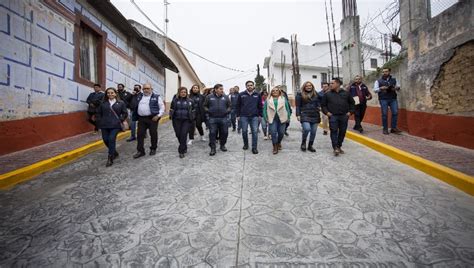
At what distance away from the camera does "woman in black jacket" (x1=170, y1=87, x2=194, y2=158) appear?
5496 mm

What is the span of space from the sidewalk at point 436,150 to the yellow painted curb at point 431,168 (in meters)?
0.19

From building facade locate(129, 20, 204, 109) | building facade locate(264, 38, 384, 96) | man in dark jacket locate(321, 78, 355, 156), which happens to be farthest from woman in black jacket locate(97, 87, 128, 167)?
building facade locate(264, 38, 384, 96)

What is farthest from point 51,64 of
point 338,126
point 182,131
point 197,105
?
point 338,126

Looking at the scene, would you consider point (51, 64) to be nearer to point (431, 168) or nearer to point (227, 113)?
point (227, 113)

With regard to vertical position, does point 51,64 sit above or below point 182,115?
above

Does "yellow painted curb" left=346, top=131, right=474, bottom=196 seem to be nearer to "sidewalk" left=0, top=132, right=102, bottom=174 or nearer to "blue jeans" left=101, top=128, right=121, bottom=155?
"blue jeans" left=101, top=128, right=121, bottom=155

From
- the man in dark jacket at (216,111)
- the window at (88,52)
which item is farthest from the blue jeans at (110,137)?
the window at (88,52)

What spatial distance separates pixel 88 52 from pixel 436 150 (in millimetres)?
10329

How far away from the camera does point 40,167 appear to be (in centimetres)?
437

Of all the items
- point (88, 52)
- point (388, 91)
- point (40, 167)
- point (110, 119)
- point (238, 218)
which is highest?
point (88, 52)

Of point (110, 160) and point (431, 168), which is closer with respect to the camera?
point (431, 168)

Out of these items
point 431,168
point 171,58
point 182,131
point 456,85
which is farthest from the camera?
point 171,58

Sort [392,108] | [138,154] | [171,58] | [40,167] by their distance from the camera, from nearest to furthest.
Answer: [40,167], [138,154], [392,108], [171,58]

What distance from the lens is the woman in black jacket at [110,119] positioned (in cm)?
485
